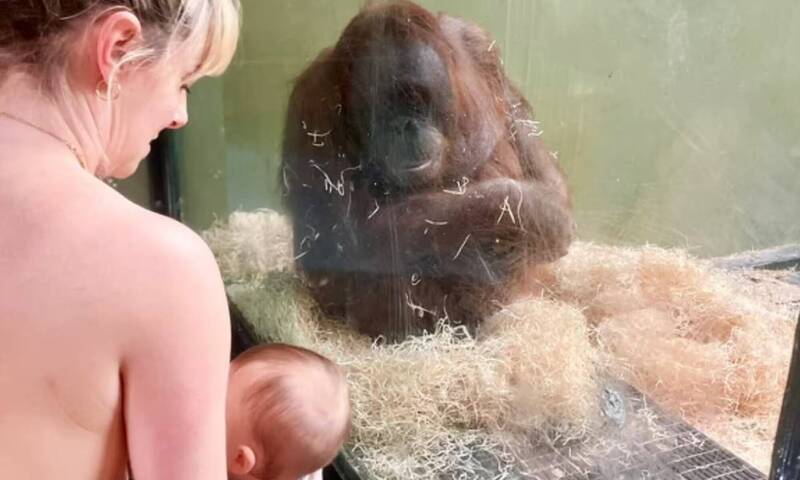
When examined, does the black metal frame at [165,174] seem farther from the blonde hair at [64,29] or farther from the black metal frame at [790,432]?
the black metal frame at [790,432]

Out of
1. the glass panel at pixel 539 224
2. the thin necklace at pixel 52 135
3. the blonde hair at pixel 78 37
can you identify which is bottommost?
the glass panel at pixel 539 224

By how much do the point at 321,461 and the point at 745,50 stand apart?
2.92 ft

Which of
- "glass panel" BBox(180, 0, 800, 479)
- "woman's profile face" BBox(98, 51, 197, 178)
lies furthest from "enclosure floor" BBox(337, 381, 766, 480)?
"woman's profile face" BBox(98, 51, 197, 178)

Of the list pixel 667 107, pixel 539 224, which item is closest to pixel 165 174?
pixel 539 224

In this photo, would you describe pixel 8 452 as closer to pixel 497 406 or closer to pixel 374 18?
pixel 497 406

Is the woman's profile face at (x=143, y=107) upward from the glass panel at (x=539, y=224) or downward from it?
upward

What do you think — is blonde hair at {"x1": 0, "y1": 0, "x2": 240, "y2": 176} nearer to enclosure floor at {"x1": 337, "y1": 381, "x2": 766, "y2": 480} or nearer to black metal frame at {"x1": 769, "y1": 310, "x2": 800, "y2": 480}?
black metal frame at {"x1": 769, "y1": 310, "x2": 800, "y2": 480}

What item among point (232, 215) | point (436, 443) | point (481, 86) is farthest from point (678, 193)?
point (232, 215)

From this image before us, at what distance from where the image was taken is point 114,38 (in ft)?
2.38

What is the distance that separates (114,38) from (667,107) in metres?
0.83

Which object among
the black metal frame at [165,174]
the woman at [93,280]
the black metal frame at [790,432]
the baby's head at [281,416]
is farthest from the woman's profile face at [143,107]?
the black metal frame at [165,174]

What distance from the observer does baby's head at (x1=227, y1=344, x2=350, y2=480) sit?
1209 millimetres

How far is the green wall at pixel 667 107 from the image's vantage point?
44.1 inches

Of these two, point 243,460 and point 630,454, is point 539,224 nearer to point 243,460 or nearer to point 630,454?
point 630,454
